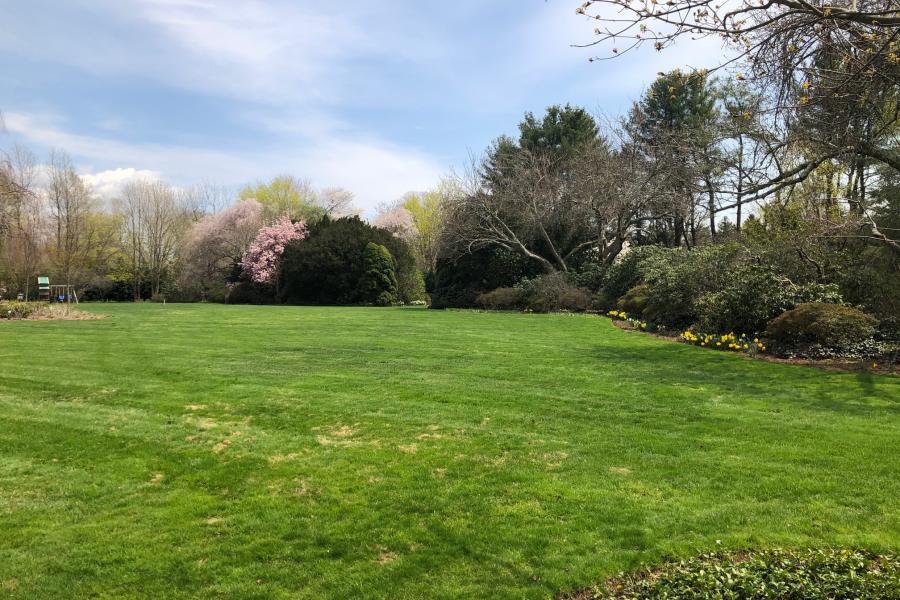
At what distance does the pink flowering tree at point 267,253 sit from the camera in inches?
1400

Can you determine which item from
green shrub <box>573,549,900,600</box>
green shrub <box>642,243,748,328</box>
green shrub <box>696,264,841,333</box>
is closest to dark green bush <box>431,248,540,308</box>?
green shrub <box>642,243,748,328</box>

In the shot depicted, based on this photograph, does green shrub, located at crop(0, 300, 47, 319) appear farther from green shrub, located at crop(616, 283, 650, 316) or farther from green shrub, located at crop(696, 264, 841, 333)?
green shrub, located at crop(696, 264, 841, 333)

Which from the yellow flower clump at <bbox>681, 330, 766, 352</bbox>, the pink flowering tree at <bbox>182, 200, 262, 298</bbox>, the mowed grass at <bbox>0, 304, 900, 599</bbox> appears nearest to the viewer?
the mowed grass at <bbox>0, 304, 900, 599</bbox>

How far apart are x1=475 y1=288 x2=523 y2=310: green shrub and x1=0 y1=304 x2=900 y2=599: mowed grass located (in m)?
13.5

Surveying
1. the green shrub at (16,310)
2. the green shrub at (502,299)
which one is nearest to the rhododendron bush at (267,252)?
the green shrub at (16,310)

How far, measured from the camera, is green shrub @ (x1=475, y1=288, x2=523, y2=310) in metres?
22.2

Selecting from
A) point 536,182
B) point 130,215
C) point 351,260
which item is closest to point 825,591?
point 536,182

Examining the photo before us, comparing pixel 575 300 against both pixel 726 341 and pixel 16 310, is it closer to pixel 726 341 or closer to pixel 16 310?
pixel 726 341

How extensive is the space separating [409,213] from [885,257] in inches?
1459

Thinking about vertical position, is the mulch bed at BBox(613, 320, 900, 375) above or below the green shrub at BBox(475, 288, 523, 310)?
below

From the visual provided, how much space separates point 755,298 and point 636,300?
4660mm

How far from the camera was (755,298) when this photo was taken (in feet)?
37.8

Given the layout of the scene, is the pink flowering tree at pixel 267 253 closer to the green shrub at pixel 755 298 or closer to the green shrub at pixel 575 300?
the green shrub at pixel 575 300

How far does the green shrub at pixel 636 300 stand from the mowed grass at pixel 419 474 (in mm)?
6962
